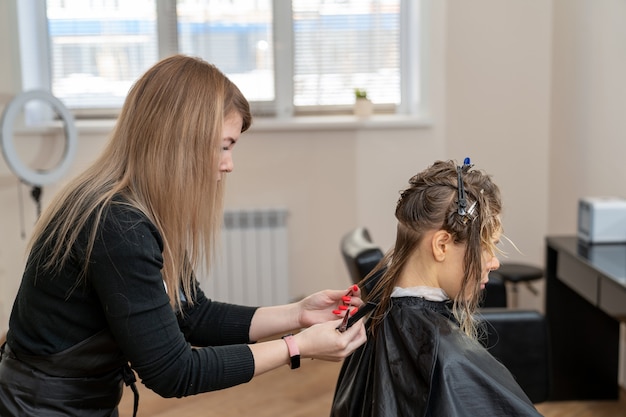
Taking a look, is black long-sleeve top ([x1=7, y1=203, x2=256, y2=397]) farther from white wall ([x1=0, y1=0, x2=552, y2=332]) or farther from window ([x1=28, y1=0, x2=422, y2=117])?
window ([x1=28, y1=0, x2=422, y2=117])

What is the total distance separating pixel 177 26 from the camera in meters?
4.11

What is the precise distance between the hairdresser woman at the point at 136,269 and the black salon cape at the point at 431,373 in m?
0.12

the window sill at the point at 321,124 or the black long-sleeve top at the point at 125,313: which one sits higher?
the window sill at the point at 321,124

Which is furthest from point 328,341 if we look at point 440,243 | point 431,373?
point 440,243

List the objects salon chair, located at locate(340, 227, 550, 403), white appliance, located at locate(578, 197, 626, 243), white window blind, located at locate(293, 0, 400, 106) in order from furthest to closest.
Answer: white window blind, located at locate(293, 0, 400, 106) < white appliance, located at locate(578, 197, 626, 243) < salon chair, located at locate(340, 227, 550, 403)

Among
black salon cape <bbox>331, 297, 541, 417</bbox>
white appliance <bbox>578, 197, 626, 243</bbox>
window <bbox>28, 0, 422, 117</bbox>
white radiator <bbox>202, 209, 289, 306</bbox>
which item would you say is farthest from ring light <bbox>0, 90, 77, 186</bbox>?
black salon cape <bbox>331, 297, 541, 417</bbox>

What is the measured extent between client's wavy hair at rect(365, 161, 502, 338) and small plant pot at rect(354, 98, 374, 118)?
2.49 m

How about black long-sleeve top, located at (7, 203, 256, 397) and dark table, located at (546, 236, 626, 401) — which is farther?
dark table, located at (546, 236, 626, 401)

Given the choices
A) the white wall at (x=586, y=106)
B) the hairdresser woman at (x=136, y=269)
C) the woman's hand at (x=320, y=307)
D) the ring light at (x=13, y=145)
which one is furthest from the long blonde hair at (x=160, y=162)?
the white wall at (x=586, y=106)

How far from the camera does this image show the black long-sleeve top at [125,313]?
137 cm

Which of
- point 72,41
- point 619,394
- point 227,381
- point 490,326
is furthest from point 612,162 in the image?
point 72,41

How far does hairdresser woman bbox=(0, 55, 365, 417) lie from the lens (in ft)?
4.55

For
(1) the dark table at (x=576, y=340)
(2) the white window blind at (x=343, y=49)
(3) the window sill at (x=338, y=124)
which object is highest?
(2) the white window blind at (x=343, y=49)

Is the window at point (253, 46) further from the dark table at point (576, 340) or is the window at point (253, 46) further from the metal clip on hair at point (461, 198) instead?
the metal clip on hair at point (461, 198)
